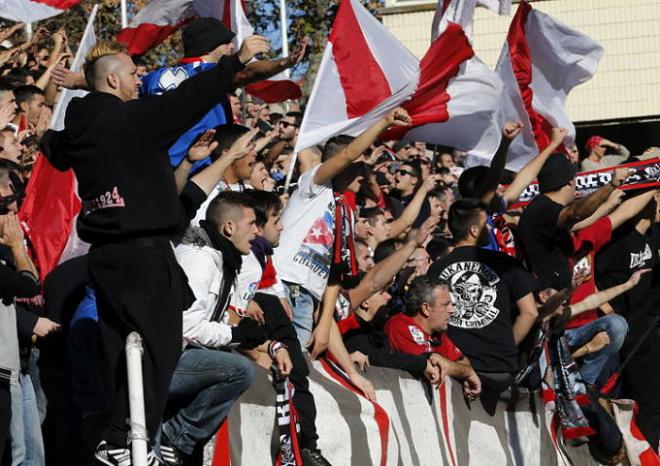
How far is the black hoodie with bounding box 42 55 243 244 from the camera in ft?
19.7

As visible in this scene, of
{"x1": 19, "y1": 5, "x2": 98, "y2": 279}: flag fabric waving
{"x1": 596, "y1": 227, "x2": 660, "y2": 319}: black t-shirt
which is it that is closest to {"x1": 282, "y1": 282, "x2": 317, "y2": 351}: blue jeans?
{"x1": 19, "y1": 5, "x2": 98, "y2": 279}: flag fabric waving

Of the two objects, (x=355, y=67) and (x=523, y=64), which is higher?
(x=355, y=67)

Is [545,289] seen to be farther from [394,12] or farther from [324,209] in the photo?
[394,12]

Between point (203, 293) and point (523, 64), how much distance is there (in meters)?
5.56

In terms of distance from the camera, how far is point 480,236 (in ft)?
33.9

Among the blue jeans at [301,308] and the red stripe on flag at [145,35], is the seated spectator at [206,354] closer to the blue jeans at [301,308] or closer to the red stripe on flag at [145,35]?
the blue jeans at [301,308]

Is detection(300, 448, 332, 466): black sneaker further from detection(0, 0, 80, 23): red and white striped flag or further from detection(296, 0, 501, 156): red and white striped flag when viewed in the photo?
detection(0, 0, 80, 23): red and white striped flag

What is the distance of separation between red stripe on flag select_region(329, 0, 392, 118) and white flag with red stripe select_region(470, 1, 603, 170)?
4.34 feet

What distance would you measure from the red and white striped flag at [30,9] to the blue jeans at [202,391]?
5.32 meters

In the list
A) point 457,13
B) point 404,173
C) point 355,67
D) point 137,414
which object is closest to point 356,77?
point 355,67

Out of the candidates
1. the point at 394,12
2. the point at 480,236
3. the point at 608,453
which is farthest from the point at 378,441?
the point at 394,12

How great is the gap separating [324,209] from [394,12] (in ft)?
44.2

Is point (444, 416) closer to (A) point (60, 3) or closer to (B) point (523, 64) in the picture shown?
(B) point (523, 64)

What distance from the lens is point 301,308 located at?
8656 millimetres
